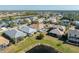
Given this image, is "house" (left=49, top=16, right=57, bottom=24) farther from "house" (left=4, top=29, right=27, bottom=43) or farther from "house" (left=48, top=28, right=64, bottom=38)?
"house" (left=4, top=29, right=27, bottom=43)

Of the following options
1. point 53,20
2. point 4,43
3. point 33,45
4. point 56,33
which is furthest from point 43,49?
point 4,43

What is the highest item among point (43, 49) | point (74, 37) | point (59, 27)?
point (59, 27)

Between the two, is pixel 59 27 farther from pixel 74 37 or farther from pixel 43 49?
pixel 43 49

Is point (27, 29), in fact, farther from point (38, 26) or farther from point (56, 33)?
point (56, 33)

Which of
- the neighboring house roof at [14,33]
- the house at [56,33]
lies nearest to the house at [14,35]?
the neighboring house roof at [14,33]

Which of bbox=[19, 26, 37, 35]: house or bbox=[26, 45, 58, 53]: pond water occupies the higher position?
bbox=[19, 26, 37, 35]: house

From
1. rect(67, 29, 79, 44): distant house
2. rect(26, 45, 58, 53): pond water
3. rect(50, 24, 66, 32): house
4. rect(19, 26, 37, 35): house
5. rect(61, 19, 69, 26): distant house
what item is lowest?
rect(26, 45, 58, 53): pond water

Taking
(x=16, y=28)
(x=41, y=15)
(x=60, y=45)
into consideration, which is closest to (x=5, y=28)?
(x=16, y=28)

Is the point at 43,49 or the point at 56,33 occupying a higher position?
the point at 56,33

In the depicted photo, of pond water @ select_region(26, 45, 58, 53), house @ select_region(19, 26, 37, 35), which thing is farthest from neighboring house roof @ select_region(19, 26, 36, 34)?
pond water @ select_region(26, 45, 58, 53)

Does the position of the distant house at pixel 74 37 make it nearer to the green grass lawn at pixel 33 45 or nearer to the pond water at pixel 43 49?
the green grass lawn at pixel 33 45
